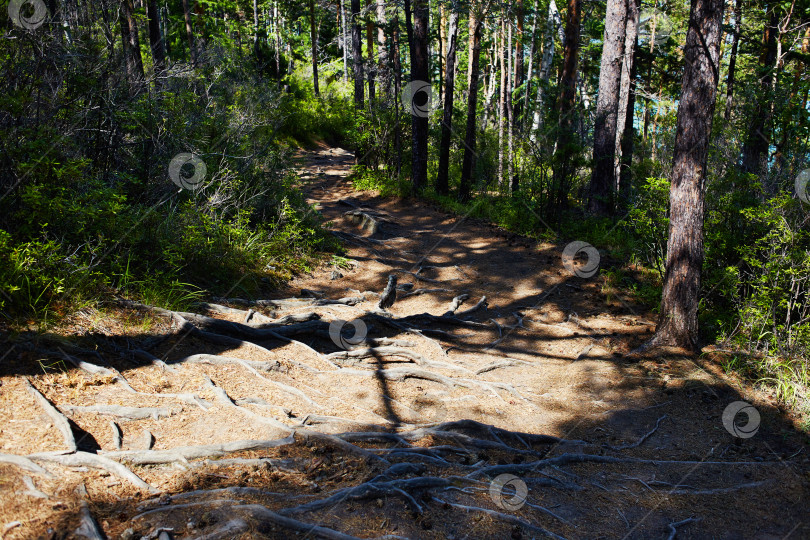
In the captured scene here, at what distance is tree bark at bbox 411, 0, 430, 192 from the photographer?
13516mm

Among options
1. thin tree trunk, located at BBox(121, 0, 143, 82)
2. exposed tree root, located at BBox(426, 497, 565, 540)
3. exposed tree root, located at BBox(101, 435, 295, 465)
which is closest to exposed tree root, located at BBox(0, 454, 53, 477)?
exposed tree root, located at BBox(101, 435, 295, 465)

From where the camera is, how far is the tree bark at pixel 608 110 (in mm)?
10812

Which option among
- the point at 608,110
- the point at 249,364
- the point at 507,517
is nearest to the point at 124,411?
Result: the point at 249,364

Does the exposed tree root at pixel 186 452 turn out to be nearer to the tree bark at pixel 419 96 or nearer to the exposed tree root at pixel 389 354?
the exposed tree root at pixel 389 354

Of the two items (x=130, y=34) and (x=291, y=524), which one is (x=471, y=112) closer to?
(x=130, y=34)

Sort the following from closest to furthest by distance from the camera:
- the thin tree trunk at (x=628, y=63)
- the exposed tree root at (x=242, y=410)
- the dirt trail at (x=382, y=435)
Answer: the dirt trail at (x=382, y=435) < the exposed tree root at (x=242, y=410) < the thin tree trunk at (x=628, y=63)

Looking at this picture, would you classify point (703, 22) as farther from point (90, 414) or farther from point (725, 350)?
point (90, 414)

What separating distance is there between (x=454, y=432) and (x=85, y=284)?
376 cm

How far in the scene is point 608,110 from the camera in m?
11.2

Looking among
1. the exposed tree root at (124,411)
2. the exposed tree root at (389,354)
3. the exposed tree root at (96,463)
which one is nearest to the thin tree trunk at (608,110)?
the exposed tree root at (389,354)

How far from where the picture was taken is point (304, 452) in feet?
13.0

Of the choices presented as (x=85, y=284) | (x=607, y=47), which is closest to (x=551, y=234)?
(x=607, y=47)

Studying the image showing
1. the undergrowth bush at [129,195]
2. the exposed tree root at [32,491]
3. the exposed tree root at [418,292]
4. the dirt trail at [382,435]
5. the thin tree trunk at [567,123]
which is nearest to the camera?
the exposed tree root at [32,491]

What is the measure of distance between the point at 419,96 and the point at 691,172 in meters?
10.3
